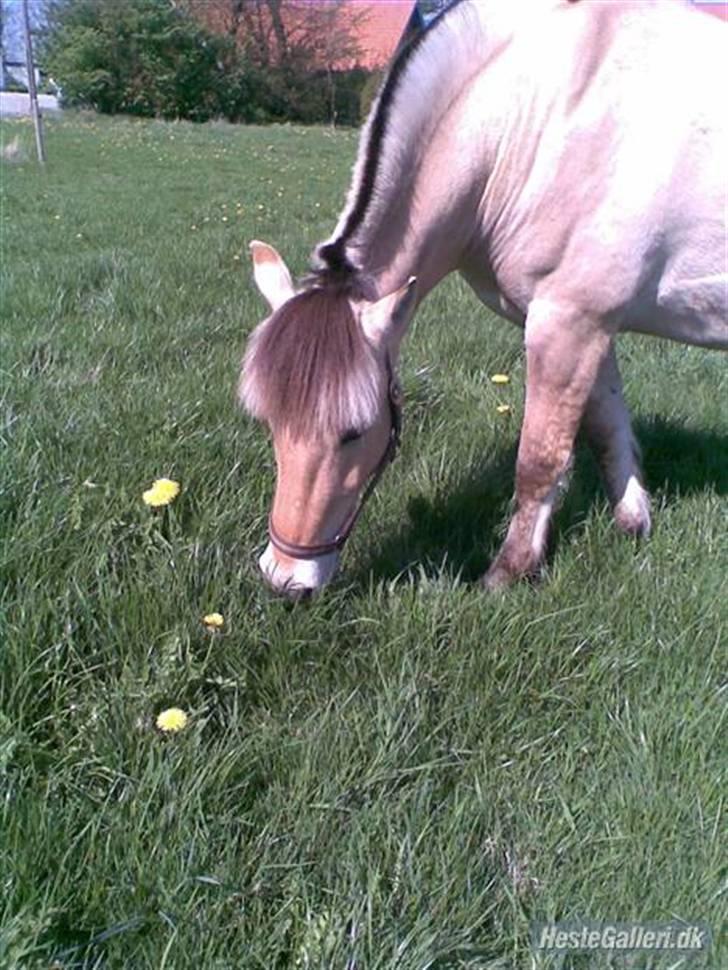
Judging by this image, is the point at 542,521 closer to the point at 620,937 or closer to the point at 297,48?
the point at 620,937

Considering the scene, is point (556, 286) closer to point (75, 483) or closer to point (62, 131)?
point (75, 483)

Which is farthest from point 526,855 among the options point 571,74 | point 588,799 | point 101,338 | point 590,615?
point 101,338

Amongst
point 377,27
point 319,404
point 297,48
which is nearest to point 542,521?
point 319,404

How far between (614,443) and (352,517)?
130cm

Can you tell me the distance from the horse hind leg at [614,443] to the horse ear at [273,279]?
1252mm

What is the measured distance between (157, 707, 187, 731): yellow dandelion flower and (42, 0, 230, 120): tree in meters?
37.3

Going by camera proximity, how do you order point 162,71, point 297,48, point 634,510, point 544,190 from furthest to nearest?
1. point 297,48
2. point 162,71
3. point 634,510
4. point 544,190

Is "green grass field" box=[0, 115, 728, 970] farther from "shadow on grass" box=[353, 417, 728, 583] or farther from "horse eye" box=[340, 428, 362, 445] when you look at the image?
"horse eye" box=[340, 428, 362, 445]

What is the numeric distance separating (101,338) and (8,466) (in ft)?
6.22

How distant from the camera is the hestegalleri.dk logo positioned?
5.28 ft

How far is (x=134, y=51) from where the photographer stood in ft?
117

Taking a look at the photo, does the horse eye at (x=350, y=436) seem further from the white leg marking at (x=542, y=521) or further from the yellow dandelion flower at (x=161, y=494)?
the white leg marking at (x=542, y=521)

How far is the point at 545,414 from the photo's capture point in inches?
114

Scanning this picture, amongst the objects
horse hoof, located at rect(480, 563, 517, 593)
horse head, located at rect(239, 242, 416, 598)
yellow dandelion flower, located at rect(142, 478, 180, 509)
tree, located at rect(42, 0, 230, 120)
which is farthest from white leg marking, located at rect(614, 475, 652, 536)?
tree, located at rect(42, 0, 230, 120)
